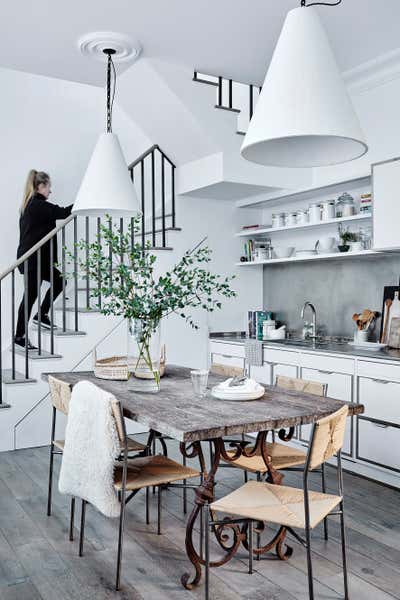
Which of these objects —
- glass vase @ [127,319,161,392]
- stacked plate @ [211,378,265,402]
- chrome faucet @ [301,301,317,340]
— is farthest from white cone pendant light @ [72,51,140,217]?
chrome faucet @ [301,301,317,340]

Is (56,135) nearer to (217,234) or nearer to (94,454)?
(217,234)

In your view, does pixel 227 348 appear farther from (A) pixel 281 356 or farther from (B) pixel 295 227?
(B) pixel 295 227

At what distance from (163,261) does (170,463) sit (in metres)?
2.76

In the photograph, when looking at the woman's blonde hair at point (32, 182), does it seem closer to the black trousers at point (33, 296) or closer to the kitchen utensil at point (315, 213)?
the black trousers at point (33, 296)

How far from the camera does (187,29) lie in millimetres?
3734

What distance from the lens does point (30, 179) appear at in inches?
217

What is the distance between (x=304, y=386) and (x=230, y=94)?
9.10 ft

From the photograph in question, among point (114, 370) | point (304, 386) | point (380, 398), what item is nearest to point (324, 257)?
point (380, 398)

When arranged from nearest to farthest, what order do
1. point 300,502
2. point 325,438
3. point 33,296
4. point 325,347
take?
point 325,438
point 300,502
point 325,347
point 33,296

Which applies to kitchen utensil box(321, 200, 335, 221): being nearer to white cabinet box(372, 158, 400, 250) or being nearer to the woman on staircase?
white cabinet box(372, 158, 400, 250)

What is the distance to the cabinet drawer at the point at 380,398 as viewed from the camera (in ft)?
12.7

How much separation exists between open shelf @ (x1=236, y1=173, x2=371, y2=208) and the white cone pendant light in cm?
206

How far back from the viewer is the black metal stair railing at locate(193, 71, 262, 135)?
15.6 feet

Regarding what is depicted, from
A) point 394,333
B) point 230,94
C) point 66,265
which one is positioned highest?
point 230,94
